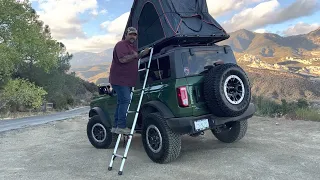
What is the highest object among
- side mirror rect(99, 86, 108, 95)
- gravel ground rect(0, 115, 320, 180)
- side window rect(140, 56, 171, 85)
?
side window rect(140, 56, 171, 85)

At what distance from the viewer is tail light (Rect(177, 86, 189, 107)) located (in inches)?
194

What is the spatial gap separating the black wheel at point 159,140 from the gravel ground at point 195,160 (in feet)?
0.53

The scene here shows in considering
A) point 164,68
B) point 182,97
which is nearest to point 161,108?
point 182,97

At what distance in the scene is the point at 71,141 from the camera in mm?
8188

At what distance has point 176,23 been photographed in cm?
607

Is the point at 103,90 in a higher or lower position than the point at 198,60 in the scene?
lower

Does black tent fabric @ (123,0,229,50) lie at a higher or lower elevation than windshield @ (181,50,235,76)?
higher

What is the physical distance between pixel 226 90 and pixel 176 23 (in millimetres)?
1947

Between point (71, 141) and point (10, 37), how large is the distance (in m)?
19.4

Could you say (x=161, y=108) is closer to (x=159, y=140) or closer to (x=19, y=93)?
(x=159, y=140)

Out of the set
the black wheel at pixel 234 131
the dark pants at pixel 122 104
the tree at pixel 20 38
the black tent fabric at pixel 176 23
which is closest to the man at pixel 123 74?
the dark pants at pixel 122 104

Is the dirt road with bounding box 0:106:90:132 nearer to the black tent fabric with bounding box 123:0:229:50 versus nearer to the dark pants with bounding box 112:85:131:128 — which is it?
the black tent fabric with bounding box 123:0:229:50

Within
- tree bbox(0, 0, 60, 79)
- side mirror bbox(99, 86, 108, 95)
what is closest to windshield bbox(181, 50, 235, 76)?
side mirror bbox(99, 86, 108, 95)

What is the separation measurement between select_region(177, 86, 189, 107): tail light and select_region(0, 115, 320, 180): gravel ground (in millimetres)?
1034
